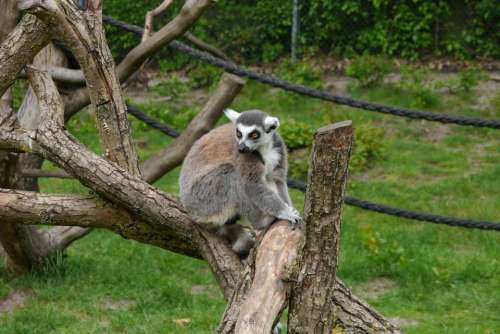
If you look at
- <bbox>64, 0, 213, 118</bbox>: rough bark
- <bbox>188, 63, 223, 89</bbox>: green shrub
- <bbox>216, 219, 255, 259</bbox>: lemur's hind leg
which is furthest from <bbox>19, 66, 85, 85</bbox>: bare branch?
<bbox>188, 63, 223, 89</bbox>: green shrub

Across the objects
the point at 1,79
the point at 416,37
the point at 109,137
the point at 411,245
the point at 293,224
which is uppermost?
the point at 416,37

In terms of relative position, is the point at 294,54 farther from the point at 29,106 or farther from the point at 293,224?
the point at 293,224

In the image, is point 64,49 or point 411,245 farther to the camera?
point 411,245

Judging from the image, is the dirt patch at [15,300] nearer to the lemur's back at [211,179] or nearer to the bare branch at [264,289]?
the lemur's back at [211,179]

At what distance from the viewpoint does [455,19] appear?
32.6ft

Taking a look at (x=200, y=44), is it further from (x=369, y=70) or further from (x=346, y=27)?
(x=346, y=27)

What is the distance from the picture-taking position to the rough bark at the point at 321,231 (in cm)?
246

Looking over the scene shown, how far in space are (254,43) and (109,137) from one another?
275 inches

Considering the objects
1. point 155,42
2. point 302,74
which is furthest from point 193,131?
point 302,74

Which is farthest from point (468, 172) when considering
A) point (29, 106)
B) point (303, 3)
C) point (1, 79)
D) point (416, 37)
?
point (1, 79)

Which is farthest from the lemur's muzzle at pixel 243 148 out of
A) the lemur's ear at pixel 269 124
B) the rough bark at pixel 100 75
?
the rough bark at pixel 100 75

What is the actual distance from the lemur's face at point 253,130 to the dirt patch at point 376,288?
163 centimetres

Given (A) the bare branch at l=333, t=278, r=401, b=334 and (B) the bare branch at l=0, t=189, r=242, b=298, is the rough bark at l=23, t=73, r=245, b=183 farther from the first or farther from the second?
(A) the bare branch at l=333, t=278, r=401, b=334

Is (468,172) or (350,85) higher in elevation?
(350,85)
